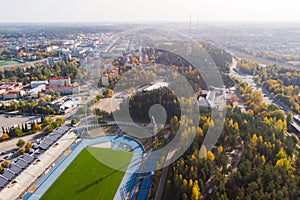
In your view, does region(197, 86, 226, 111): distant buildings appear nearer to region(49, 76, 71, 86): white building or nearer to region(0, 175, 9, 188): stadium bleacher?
region(0, 175, 9, 188): stadium bleacher

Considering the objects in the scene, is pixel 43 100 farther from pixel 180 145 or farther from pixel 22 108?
pixel 180 145

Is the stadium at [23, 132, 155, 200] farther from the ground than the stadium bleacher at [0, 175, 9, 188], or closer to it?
closer to it

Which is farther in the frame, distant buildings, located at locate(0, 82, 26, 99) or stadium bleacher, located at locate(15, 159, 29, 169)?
distant buildings, located at locate(0, 82, 26, 99)

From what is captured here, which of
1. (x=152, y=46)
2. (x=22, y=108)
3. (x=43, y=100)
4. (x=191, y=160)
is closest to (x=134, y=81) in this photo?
(x=43, y=100)

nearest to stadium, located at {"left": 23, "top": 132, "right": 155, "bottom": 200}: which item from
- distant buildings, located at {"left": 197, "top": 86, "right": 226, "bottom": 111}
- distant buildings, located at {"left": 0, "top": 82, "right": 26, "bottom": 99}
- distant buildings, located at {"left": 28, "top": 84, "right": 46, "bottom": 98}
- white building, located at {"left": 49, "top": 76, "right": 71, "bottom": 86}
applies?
distant buildings, located at {"left": 197, "top": 86, "right": 226, "bottom": 111}

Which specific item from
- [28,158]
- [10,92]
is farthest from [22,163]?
[10,92]

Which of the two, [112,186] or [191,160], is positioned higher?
[191,160]

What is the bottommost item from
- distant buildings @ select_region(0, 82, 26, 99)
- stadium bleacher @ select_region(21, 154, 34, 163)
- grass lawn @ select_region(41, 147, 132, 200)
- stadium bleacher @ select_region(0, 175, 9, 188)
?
grass lawn @ select_region(41, 147, 132, 200)

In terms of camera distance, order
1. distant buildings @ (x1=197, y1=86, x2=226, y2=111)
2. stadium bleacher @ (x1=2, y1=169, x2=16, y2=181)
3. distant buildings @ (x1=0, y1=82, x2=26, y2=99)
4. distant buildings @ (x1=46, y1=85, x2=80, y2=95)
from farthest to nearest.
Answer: distant buildings @ (x1=46, y1=85, x2=80, y2=95) < distant buildings @ (x1=0, y1=82, x2=26, y2=99) < distant buildings @ (x1=197, y1=86, x2=226, y2=111) < stadium bleacher @ (x1=2, y1=169, x2=16, y2=181)
